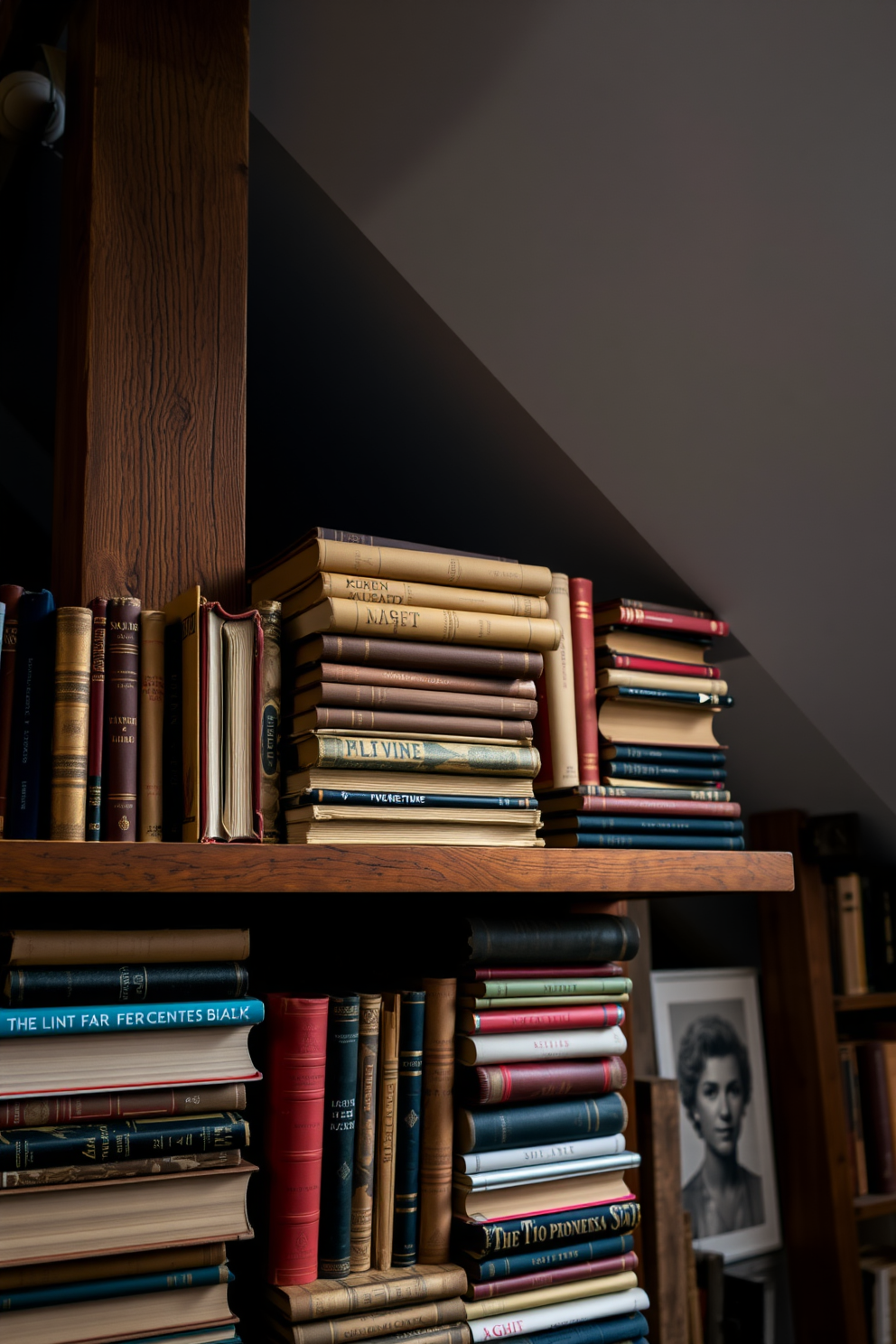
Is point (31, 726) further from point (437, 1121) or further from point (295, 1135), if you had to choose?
point (437, 1121)

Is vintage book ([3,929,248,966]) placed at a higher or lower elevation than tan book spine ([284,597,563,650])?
lower

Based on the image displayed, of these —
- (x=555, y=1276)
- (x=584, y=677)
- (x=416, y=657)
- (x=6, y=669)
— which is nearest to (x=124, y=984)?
(x=6, y=669)

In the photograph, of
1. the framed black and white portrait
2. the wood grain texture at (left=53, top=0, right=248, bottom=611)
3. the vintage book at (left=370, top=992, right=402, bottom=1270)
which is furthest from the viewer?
the framed black and white portrait

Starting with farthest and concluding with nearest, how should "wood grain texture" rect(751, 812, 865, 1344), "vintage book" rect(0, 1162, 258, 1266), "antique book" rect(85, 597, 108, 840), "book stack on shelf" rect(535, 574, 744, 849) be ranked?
"wood grain texture" rect(751, 812, 865, 1344) < "book stack on shelf" rect(535, 574, 744, 849) < "antique book" rect(85, 597, 108, 840) < "vintage book" rect(0, 1162, 258, 1266)

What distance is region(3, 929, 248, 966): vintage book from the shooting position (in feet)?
3.18

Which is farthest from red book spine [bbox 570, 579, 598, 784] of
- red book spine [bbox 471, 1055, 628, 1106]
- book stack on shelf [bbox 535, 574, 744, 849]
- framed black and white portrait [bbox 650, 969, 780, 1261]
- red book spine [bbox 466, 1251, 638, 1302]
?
framed black and white portrait [bbox 650, 969, 780, 1261]

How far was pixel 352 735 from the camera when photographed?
1145mm

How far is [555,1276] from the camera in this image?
122cm

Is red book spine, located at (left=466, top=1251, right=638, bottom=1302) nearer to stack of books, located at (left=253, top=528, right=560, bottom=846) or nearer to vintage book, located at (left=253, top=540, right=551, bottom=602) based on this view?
stack of books, located at (left=253, top=528, right=560, bottom=846)

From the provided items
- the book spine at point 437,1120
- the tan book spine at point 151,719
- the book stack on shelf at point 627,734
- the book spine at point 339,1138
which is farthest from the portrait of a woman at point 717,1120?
the tan book spine at point 151,719

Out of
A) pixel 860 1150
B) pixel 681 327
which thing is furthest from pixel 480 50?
pixel 860 1150

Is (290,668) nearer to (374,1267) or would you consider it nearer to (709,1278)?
(374,1267)

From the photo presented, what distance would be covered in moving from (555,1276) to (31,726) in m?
0.83

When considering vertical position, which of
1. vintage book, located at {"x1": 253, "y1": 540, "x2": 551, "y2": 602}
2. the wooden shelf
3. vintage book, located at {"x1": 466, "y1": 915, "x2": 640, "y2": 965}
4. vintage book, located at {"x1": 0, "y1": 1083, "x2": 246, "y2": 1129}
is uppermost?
vintage book, located at {"x1": 253, "y1": 540, "x2": 551, "y2": 602}
